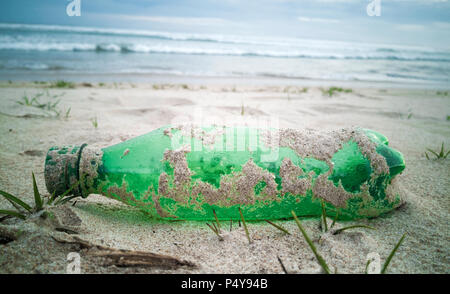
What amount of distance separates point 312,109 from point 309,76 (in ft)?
15.6

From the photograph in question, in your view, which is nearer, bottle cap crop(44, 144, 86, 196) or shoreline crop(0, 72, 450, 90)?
bottle cap crop(44, 144, 86, 196)

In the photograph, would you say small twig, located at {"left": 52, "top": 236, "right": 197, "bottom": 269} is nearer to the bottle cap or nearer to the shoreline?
the bottle cap

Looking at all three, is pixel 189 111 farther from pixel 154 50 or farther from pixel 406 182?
pixel 154 50

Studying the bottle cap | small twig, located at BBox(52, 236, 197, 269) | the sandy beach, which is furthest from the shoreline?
small twig, located at BBox(52, 236, 197, 269)

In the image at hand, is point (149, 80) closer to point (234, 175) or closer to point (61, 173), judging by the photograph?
point (61, 173)

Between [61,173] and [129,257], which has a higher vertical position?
[61,173]

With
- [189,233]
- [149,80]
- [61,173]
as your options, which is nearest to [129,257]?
[189,233]

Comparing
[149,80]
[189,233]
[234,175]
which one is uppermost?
[149,80]

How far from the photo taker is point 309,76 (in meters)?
7.63

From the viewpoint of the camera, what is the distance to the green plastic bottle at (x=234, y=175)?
1054 mm

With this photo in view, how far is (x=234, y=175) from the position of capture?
1.06m

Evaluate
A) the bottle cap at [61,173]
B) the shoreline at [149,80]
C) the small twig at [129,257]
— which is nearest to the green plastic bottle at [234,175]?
the bottle cap at [61,173]

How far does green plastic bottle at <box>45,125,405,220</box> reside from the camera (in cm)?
105

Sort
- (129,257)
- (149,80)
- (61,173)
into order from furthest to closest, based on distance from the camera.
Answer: (149,80), (61,173), (129,257)
